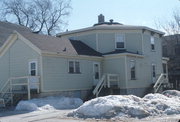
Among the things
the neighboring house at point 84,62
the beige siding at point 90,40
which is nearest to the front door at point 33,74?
the neighboring house at point 84,62

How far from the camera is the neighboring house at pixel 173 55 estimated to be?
45375mm

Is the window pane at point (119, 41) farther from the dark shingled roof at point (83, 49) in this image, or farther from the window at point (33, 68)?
the window at point (33, 68)

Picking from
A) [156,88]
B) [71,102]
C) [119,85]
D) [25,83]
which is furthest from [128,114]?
[156,88]

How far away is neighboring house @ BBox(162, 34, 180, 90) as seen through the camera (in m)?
45.4

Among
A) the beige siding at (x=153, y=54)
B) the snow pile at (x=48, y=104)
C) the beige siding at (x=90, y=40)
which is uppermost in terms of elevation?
the beige siding at (x=90, y=40)

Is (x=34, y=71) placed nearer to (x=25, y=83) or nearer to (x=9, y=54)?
(x=25, y=83)

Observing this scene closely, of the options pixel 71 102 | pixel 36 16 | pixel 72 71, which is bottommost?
pixel 71 102

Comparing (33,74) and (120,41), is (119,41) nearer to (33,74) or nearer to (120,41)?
(120,41)

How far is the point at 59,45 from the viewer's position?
26.4m

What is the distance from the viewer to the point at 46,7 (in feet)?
184

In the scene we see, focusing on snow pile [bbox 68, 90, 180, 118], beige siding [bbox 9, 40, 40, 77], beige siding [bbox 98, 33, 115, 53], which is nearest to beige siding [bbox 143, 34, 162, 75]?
beige siding [bbox 98, 33, 115, 53]

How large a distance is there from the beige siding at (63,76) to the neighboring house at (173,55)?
1906 cm

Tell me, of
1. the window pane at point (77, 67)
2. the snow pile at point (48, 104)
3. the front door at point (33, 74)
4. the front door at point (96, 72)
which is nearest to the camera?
the snow pile at point (48, 104)

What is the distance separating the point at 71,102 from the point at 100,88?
507cm
